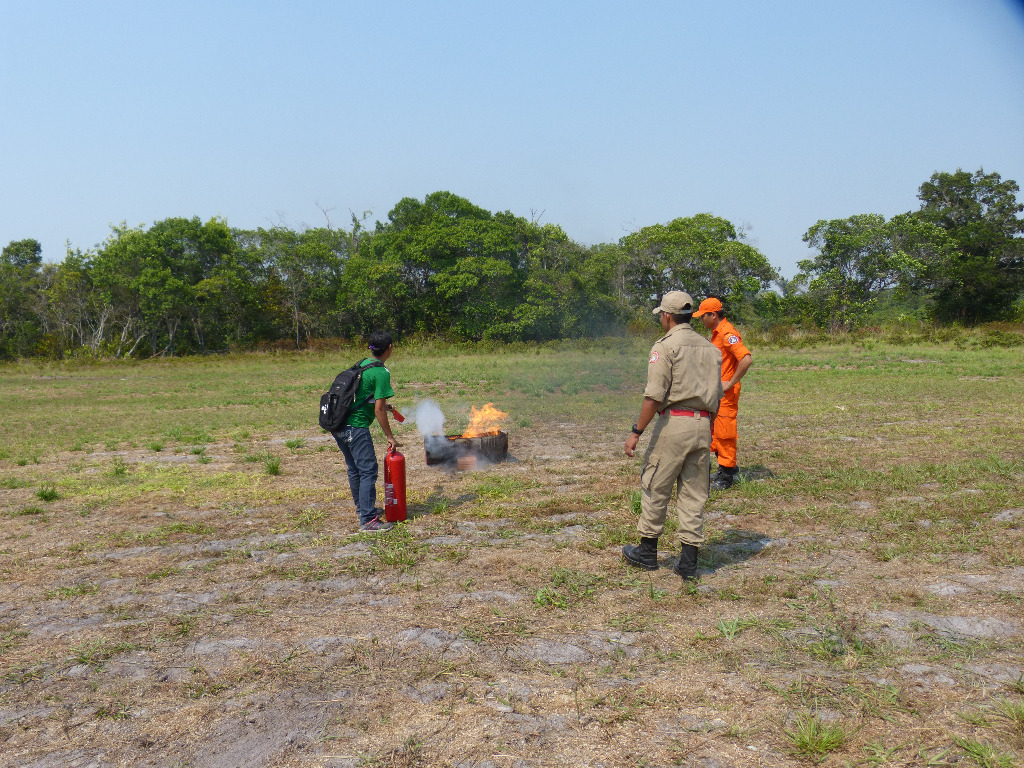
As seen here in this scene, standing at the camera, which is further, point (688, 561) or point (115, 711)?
point (688, 561)

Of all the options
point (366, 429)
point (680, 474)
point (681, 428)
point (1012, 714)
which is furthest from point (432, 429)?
point (1012, 714)

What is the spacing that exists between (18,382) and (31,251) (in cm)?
3918

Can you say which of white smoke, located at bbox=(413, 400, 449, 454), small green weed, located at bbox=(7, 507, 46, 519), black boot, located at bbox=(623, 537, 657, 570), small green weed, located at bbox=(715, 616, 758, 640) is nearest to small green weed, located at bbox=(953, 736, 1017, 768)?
small green weed, located at bbox=(715, 616, 758, 640)

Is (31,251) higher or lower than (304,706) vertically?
higher

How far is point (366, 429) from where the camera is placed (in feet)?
21.8

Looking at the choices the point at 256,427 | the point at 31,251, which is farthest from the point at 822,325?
the point at 31,251

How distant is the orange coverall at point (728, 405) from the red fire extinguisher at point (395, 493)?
12.2 ft

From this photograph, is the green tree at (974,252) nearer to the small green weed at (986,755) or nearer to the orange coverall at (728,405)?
the orange coverall at (728,405)

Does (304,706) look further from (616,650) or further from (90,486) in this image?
(90,486)

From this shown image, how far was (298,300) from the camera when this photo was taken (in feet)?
163

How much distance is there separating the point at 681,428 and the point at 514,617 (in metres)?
1.96

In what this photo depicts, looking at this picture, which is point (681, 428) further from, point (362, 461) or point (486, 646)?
point (362, 461)

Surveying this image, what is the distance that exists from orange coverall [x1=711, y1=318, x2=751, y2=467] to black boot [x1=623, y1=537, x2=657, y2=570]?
276 cm

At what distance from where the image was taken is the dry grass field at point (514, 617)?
321 cm
